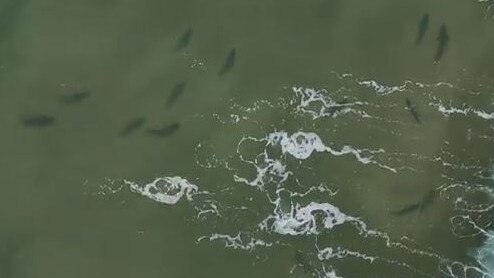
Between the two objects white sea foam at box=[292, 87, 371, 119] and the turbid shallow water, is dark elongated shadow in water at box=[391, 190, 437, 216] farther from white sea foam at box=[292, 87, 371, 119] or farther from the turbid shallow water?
white sea foam at box=[292, 87, 371, 119]

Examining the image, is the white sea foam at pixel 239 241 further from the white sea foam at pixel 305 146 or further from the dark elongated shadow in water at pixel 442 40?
the dark elongated shadow in water at pixel 442 40

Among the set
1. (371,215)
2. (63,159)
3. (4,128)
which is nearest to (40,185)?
(63,159)

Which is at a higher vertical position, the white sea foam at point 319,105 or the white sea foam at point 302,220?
the white sea foam at point 319,105

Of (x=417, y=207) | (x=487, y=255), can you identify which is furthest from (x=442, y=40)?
(x=487, y=255)

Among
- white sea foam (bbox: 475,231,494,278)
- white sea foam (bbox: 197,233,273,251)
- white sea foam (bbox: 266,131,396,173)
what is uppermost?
white sea foam (bbox: 266,131,396,173)

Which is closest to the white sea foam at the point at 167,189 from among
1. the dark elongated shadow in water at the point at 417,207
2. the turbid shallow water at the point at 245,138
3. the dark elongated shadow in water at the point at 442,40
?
the turbid shallow water at the point at 245,138

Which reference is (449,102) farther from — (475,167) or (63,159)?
(63,159)

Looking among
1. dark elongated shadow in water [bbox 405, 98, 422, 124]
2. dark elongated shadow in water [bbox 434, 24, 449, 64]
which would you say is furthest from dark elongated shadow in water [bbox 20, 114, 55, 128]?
dark elongated shadow in water [bbox 434, 24, 449, 64]
